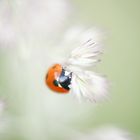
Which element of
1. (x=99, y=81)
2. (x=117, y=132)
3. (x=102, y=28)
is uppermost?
(x=102, y=28)

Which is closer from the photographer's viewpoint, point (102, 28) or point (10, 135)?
point (102, 28)

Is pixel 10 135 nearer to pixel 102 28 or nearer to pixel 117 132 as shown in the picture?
pixel 117 132

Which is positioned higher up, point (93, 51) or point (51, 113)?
point (93, 51)

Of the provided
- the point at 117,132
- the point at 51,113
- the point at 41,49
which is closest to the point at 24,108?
the point at 51,113
